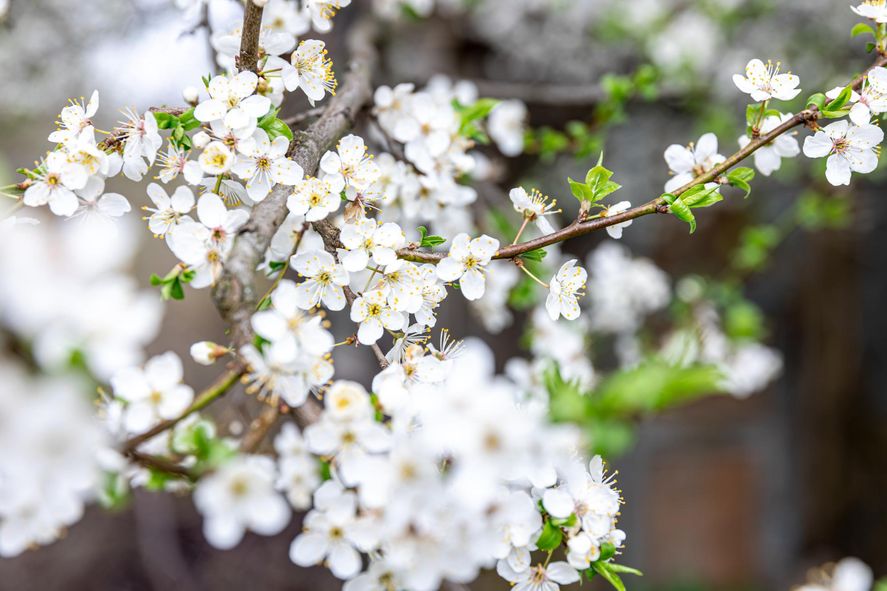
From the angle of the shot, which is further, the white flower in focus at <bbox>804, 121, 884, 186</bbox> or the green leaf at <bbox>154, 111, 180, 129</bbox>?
the white flower in focus at <bbox>804, 121, 884, 186</bbox>

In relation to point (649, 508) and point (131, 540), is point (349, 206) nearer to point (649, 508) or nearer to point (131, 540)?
point (131, 540)

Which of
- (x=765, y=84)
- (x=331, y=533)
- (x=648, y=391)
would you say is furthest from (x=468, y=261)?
(x=765, y=84)

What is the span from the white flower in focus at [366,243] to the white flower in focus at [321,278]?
16mm

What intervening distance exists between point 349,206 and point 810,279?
305 centimetres

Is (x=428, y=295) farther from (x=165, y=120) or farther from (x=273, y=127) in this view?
(x=165, y=120)

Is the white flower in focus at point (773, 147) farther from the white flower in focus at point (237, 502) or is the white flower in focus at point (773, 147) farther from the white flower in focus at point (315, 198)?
the white flower in focus at point (237, 502)

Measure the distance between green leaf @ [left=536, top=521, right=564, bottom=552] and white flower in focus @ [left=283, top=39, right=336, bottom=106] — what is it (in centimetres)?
67

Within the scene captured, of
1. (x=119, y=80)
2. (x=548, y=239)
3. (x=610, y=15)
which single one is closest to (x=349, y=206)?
(x=548, y=239)

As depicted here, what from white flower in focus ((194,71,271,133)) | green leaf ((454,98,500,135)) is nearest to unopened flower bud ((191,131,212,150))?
white flower in focus ((194,71,271,133))

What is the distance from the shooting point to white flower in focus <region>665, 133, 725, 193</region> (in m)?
1.00

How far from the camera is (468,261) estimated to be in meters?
0.90

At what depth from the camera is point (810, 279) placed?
3.23 meters

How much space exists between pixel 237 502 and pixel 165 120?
0.51 m

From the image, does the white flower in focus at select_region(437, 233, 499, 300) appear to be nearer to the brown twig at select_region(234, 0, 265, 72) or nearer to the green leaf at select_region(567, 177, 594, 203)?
the green leaf at select_region(567, 177, 594, 203)
